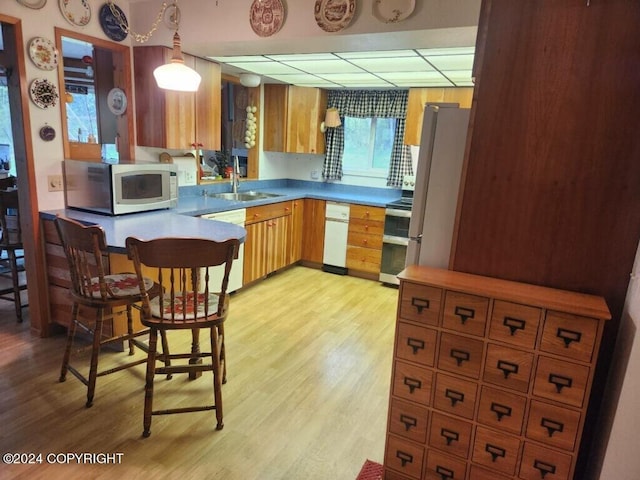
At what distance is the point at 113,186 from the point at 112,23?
1227 millimetres

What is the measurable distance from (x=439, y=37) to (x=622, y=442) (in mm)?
2093

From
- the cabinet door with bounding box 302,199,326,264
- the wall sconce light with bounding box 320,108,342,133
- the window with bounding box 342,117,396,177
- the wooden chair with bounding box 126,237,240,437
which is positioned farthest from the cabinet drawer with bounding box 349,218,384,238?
the wooden chair with bounding box 126,237,240,437

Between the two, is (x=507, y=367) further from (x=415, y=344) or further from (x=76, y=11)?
(x=76, y=11)

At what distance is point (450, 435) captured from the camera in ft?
5.02

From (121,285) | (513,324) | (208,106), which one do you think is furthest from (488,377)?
(208,106)

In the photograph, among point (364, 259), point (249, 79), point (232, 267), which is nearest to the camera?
point (232, 267)

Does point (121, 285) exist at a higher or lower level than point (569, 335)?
Result: lower

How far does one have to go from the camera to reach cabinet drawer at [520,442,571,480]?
1.37 meters

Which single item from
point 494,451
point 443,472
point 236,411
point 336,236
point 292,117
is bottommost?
point 236,411

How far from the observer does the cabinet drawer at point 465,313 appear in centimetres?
141

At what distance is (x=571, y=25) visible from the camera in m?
1.37

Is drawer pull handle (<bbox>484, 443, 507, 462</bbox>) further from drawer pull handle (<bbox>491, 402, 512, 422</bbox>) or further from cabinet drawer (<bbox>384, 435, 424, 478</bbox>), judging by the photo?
cabinet drawer (<bbox>384, 435, 424, 478</bbox>)

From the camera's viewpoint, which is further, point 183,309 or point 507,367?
point 183,309

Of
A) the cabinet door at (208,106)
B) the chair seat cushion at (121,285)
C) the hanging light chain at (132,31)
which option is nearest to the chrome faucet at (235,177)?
the cabinet door at (208,106)
